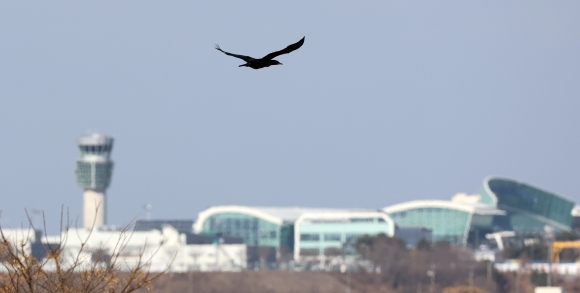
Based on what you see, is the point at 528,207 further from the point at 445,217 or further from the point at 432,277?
the point at 432,277

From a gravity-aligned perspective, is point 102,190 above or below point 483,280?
above

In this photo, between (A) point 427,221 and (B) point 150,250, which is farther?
(A) point 427,221

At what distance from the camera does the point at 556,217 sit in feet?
609

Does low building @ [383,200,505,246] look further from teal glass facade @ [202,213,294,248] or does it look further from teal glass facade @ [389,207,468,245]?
teal glass facade @ [202,213,294,248]

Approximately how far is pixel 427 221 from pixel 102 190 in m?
49.5

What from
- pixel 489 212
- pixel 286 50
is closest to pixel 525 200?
pixel 489 212

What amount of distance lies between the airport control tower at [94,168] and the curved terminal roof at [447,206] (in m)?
42.9

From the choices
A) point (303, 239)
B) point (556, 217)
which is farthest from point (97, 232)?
point (556, 217)

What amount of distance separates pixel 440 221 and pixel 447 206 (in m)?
2.76

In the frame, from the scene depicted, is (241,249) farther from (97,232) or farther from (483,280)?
(483,280)

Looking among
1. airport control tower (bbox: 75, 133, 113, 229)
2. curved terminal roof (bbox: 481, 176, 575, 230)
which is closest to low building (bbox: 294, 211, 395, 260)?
curved terminal roof (bbox: 481, 176, 575, 230)

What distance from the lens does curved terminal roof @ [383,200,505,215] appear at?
570 ft

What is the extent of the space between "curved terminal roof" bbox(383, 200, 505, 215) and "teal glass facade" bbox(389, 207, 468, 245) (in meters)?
0.48

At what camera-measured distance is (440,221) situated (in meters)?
178
